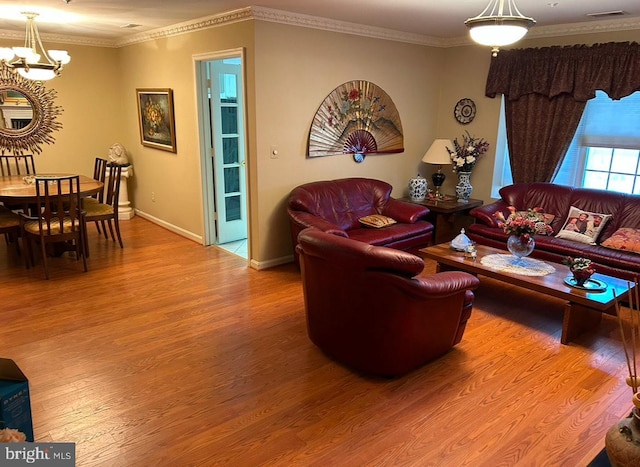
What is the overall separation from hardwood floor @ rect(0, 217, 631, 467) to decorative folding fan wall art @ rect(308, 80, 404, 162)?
1809 millimetres

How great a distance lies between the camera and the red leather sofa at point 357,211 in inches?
183

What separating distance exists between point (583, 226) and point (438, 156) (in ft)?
6.20

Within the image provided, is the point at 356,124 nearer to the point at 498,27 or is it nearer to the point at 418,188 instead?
the point at 418,188

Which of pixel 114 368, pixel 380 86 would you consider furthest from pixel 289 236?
pixel 114 368

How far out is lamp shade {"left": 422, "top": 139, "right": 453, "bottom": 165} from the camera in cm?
584

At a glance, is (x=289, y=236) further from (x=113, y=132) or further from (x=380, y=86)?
(x=113, y=132)

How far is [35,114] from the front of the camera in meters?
6.22

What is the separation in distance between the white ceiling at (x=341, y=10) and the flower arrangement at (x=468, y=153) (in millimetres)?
1324

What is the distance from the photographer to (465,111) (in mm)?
5984

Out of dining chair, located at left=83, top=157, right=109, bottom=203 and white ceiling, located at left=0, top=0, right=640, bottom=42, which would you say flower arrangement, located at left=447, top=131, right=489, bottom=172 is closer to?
white ceiling, located at left=0, top=0, right=640, bottom=42

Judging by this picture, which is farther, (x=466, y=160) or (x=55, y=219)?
(x=466, y=160)

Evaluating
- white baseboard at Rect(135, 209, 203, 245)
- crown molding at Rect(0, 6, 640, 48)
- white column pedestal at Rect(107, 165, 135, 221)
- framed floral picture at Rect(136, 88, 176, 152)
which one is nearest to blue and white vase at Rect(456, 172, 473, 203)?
crown molding at Rect(0, 6, 640, 48)

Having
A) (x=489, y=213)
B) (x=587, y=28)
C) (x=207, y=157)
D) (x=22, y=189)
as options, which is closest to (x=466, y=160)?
(x=489, y=213)

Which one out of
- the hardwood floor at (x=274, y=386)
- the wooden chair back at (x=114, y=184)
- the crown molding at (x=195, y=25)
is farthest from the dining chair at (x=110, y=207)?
the crown molding at (x=195, y=25)
